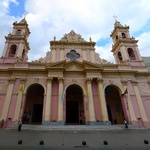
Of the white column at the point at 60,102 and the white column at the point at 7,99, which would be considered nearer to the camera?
the white column at the point at 7,99

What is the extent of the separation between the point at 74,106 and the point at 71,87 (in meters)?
3.01

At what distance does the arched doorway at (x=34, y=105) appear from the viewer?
18.2m

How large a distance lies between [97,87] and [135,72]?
22.0ft

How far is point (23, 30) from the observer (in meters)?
24.1

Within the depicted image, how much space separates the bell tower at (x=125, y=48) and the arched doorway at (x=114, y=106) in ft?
18.2

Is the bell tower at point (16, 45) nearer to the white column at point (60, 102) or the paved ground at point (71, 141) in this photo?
the white column at point (60, 102)

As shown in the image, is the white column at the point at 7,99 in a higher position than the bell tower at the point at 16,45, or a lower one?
lower

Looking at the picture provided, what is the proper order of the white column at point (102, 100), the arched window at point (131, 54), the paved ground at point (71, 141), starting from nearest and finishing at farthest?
1. the paved ground at point (71, 141)
2. the white column at point (102, 100)
3. the arched window at point (131, 54)

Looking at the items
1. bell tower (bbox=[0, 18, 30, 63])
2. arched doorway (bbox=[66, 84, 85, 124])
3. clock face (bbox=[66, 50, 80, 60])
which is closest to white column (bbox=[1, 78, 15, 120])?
bell tower (bbox=[0, 18, 30, 63])

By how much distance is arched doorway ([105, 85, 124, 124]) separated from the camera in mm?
19312

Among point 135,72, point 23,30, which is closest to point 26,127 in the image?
point 135,72

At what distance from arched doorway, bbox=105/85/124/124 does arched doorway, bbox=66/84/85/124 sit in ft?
15.6

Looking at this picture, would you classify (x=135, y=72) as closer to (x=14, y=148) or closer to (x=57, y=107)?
(x=57, y=107)

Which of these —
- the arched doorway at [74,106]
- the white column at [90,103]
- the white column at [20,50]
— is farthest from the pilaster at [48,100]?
the white column at [20,50]
